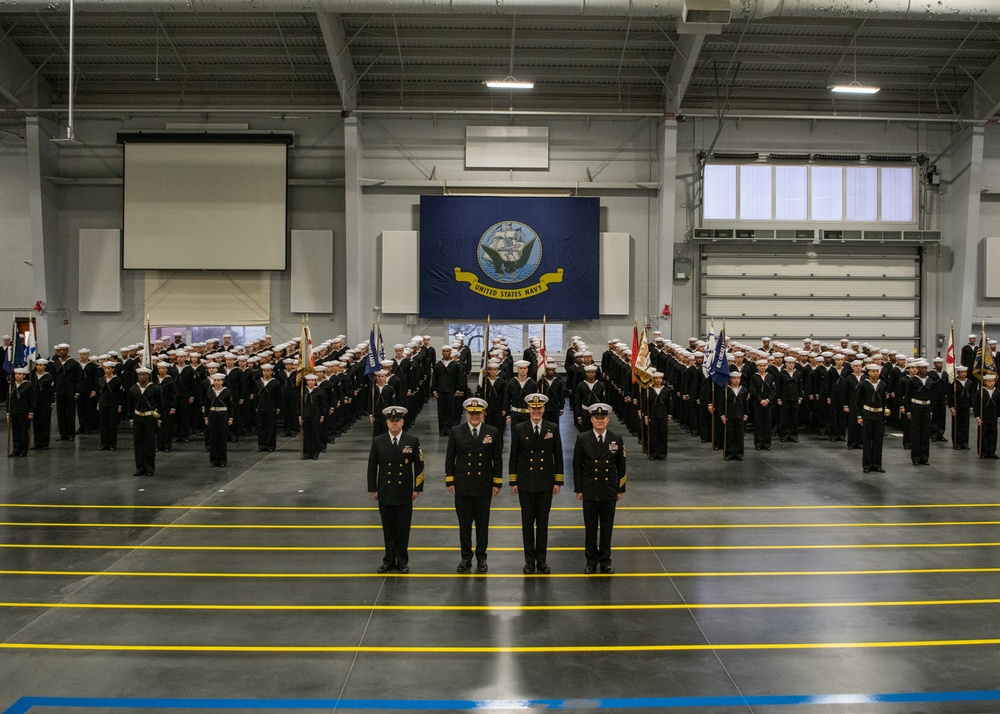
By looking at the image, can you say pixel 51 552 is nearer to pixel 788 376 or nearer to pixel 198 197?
pixel 788 376

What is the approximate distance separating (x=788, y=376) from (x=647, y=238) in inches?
477

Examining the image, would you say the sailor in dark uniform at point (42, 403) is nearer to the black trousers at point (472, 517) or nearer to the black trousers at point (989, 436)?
the black trousers at point (472, 517)

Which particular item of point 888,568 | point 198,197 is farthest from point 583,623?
point 198,197

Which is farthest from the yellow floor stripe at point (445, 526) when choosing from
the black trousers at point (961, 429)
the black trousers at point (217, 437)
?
the black trousers at point (961, 429)

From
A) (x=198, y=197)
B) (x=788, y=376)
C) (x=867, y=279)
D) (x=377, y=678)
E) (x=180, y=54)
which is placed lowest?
(x=377, y=678)

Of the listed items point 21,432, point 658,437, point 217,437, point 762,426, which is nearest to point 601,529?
point 658,437

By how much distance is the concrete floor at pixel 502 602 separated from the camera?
6934mm

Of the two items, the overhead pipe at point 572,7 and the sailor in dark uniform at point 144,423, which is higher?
the overhead pipe at point 572,7

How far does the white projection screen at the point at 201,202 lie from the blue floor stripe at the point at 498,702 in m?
23.5

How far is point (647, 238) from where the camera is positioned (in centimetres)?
3002

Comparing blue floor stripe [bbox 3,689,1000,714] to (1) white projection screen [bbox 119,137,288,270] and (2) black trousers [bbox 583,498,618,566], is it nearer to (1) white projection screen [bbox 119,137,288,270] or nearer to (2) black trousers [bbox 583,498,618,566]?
(2) black trousers [bbox 583,498,618,566]

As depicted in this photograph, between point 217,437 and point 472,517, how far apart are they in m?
7.42

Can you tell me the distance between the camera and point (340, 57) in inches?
1029

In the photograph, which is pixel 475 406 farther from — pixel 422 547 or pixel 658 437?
pixel 658 437
